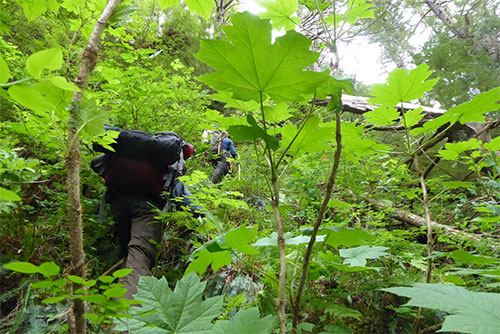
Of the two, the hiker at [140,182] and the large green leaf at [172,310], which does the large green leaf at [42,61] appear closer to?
the large green leaf at [172,310]

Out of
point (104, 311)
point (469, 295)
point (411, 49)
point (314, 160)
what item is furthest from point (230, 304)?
point (411, 49)

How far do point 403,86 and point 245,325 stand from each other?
109cm

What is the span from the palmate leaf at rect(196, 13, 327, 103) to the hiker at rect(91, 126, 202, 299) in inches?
78.7

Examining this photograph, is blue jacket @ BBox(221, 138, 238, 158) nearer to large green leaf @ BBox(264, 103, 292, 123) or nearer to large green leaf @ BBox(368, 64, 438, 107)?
large green leaf @ BBox(368, 64, 438, 107)

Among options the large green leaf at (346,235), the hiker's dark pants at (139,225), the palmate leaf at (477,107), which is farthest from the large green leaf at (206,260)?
the hiker's dark pants at (139,225)

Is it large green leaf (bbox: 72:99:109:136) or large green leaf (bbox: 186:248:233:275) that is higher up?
large green leaf (bbox: 72:99:109:136)

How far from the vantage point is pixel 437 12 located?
328 inches

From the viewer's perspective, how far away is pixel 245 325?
2.24 feet

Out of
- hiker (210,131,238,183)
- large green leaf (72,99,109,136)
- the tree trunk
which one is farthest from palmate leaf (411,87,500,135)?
the tree trunk

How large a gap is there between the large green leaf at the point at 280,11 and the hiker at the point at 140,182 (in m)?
1.88

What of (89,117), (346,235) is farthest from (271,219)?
(89,117)

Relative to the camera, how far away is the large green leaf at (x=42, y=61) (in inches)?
23.0

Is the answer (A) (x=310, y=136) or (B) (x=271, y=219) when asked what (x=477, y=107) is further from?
(B) (x=271, y=219)

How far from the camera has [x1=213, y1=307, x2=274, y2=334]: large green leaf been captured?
66cm
